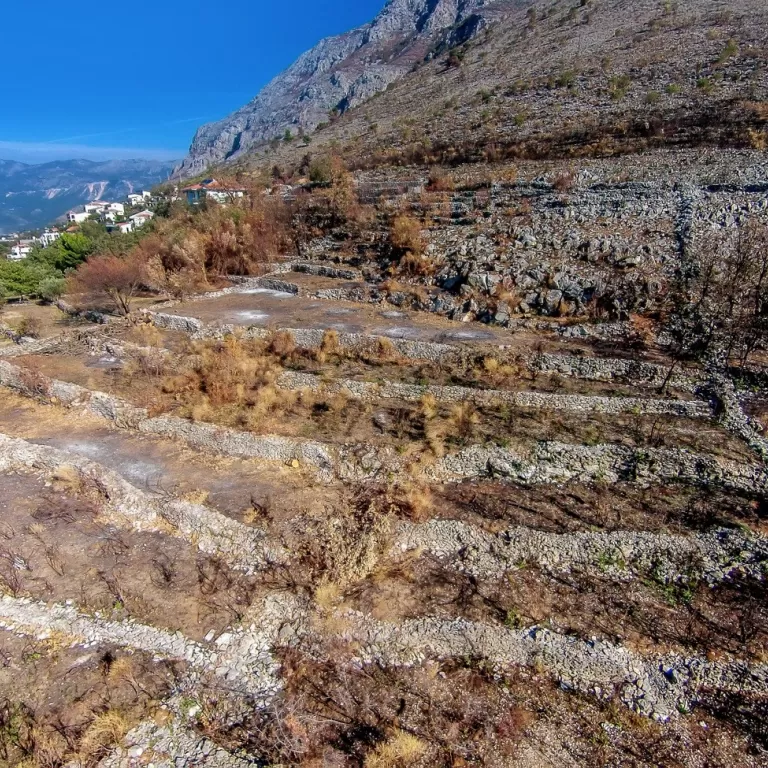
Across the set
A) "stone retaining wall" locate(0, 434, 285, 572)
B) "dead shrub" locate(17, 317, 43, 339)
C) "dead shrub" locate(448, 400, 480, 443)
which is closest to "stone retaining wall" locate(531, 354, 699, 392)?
"dead shrub" locate(448, 400, 480, 443)

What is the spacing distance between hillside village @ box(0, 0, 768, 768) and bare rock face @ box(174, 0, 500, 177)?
7240 cm

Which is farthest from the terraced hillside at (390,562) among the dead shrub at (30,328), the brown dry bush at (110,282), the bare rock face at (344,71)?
the bare rock face at (344,71)

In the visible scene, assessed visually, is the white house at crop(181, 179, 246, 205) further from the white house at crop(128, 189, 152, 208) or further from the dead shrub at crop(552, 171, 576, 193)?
the white house at crop(128, 189, 152, 208)

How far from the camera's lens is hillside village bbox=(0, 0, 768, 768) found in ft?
18.2

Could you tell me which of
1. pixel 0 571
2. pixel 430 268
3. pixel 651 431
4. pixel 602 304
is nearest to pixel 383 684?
pixel 0 571

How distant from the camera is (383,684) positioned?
231 inches

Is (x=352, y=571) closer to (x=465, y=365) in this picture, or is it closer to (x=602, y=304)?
(x=465, y=365)

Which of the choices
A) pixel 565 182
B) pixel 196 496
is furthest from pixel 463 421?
pixel 565 182

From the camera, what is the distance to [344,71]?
388 feet

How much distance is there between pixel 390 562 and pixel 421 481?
2.26m

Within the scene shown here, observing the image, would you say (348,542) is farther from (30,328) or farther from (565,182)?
(565,182)

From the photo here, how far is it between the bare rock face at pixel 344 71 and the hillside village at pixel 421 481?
72401mm

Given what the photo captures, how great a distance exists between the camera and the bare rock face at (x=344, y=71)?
97812mm

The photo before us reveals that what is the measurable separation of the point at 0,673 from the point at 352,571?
5.07m
